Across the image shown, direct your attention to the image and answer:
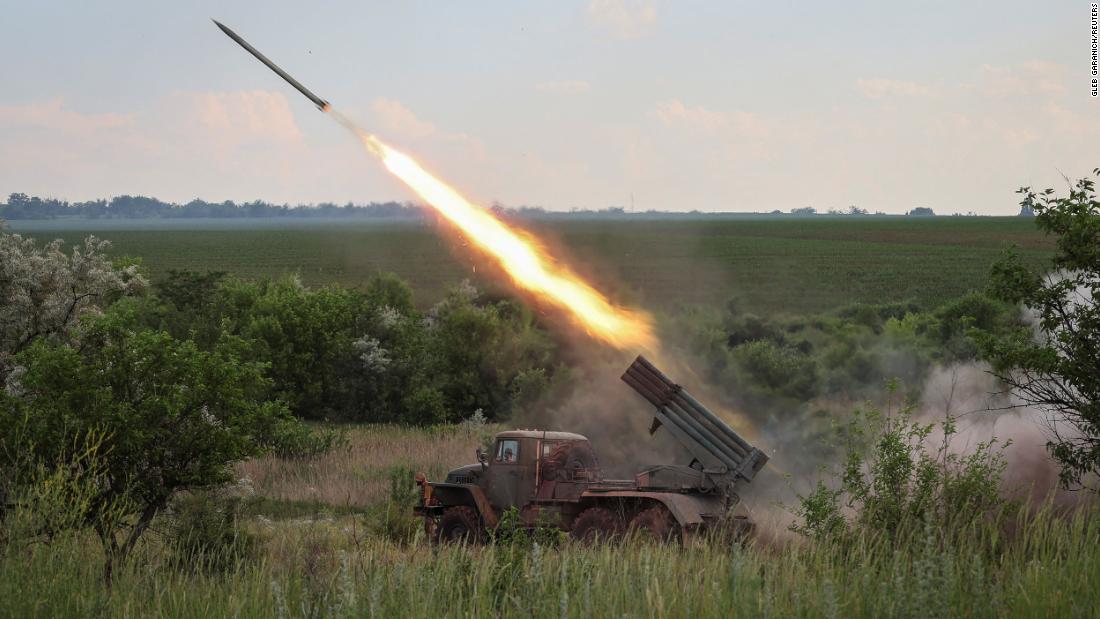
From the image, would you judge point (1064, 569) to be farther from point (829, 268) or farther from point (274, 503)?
point (829, 268)

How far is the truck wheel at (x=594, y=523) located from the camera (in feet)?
67.5

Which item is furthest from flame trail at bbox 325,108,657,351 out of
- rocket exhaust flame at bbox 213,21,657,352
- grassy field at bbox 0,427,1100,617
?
grassy field at bbox 0,427,1100,617

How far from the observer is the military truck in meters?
20.5

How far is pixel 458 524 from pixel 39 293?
41.8 feet

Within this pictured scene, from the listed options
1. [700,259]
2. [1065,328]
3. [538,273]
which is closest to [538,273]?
[538,273]

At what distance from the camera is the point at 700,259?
379 ft

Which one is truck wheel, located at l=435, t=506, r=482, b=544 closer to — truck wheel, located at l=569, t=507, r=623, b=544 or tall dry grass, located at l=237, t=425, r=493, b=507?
truck wheel, located at l=569, t=507, r=623, b=544

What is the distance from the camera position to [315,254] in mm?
153500

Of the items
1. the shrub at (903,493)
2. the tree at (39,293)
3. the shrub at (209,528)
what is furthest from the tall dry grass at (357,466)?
the shrub at (903,493)

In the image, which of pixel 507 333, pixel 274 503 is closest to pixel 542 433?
pixel 274 503

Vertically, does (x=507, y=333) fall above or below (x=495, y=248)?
below

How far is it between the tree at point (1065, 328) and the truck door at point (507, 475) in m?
8.39

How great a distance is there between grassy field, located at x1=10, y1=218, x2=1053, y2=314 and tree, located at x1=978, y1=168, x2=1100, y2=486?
13299 mm

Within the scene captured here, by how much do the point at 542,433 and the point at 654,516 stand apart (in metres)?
3.10
